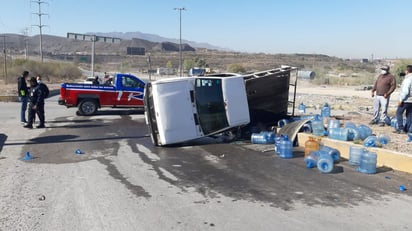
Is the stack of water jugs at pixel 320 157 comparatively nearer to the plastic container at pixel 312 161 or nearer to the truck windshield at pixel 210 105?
the plastic container at pixel 312 161

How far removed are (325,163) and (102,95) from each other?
11460 millimetres

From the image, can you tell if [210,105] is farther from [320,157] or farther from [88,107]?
[88,107]

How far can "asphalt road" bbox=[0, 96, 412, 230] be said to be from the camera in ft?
17.7

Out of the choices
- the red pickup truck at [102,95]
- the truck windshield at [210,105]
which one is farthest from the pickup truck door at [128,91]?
the truck windshield at [210,105]

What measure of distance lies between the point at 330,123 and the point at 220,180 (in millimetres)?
4819

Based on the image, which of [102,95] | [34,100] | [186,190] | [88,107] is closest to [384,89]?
[186,190]

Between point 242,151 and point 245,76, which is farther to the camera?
point 245,76

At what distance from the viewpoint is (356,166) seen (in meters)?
8.55

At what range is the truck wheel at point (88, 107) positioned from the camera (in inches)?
671

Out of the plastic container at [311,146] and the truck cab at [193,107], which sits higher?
the truck cab at [193,107]

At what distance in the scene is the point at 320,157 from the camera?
27.2ft

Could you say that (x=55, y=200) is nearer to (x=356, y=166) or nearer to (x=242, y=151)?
(x=242, y=151)

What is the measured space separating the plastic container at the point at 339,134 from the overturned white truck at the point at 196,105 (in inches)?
90.7

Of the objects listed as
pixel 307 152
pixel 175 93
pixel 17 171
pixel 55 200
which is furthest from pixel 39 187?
pixel 307 152
